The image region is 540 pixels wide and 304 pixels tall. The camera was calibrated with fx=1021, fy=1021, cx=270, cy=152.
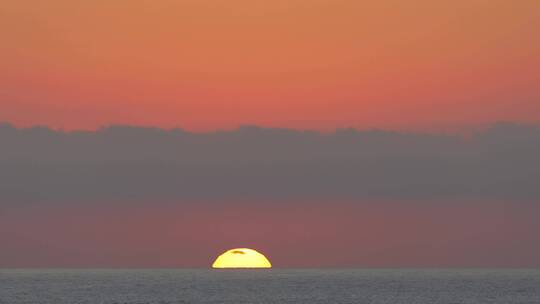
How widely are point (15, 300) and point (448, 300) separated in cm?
8378

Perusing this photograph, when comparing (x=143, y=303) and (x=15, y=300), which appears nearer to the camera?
(x=143, y=303)

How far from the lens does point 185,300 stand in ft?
650

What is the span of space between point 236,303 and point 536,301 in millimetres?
57661

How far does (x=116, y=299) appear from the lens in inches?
7721

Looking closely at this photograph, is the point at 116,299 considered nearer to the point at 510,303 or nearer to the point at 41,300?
the point at 41,300

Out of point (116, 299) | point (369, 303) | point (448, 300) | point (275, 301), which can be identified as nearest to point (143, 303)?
point (116, 299)

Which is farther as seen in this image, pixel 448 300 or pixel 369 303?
pixel 448 300

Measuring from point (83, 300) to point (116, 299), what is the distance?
6.37 metres

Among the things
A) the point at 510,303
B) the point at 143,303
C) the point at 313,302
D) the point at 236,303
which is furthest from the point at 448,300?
the point at 143,303

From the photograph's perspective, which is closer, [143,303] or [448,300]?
[143,303]

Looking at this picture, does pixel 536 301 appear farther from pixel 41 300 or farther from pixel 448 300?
pixel 41 300

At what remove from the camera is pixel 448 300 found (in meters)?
200

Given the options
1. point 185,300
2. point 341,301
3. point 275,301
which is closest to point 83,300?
point 185,300

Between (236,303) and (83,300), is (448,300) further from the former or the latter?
(83,300)
